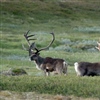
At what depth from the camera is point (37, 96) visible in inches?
698

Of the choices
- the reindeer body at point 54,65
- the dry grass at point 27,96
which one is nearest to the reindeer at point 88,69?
the reindeer body at point 54,65

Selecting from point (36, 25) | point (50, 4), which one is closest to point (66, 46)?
point (36, 25)

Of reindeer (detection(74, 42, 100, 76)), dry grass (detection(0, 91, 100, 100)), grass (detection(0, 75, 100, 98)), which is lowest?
dry grass (detection(0, 91, 100, 100))

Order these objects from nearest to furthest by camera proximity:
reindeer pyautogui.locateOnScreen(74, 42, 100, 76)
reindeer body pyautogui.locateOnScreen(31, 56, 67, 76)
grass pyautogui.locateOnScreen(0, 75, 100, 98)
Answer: grass pyautogui.locateOnScreen(0, 75, 100, 98) → reindeer pyautogui.locateOnScreen(74, 42, 100, 76) → reindeer body pyautogui.locateOnScreen(31, 56, 67, 76)

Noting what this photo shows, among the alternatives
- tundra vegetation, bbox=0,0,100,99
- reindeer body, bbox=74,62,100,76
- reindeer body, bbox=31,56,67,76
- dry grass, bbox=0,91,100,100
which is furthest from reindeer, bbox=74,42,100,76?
dry grass, bbox=0,91,100,100

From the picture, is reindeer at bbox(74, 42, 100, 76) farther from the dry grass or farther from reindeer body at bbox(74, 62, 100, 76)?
Answer: the dry grass

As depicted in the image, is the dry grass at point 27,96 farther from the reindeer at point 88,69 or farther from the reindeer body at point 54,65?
the reindeer body at point 54,65

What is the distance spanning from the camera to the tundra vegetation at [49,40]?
18781 millimetres

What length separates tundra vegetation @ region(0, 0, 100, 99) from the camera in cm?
1878

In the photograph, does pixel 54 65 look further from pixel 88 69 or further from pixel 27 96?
pixel 27 96

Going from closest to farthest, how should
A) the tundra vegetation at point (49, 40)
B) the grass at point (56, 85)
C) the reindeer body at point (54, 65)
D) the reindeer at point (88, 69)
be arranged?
the grass at point (56, 85)
the tundra vegetation at point (49, 40)
the reindeer at point (88, 69)
the reindeer body at point (54, 65)

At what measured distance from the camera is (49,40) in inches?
1950

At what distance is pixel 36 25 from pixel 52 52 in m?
37.0

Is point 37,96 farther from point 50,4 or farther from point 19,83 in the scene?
point 50,4
